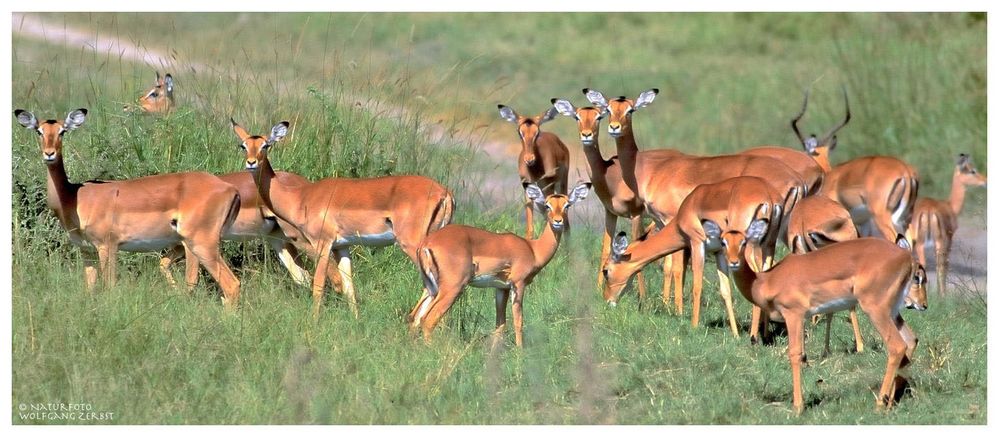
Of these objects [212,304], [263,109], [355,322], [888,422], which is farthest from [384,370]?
[263,109]

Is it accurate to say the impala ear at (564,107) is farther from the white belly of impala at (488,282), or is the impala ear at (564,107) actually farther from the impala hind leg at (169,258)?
the impala hind leg at (169,258)

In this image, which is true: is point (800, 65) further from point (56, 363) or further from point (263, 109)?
point (56, 363)

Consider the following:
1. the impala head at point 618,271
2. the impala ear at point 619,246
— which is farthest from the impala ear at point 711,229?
the impala head at point 618,271

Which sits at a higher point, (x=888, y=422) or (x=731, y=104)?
(x=888, y=422)

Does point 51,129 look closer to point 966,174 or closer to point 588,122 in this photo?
point 588,122

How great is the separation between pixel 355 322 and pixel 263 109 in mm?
3171

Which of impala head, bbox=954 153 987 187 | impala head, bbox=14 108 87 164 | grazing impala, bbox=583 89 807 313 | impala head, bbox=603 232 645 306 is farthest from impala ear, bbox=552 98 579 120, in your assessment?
impala head, bbox=954 153 987 187

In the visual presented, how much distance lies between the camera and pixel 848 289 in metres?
6.91

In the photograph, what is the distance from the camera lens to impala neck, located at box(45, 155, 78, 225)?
846 cm

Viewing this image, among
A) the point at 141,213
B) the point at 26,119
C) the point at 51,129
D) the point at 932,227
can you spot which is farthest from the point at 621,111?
the point at 26,119

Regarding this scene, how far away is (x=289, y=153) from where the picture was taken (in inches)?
403

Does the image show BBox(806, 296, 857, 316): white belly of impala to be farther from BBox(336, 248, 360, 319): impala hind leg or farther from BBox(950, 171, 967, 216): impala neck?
A: BBox(950, 171, 967, 216): impala neck

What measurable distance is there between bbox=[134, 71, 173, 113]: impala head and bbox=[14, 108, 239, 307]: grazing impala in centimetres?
183

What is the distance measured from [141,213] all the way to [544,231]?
242cm
